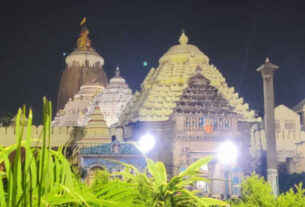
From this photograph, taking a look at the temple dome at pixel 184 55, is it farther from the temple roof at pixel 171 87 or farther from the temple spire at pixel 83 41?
the temple spire at pixel 83 41

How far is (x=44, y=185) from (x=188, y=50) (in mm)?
18827

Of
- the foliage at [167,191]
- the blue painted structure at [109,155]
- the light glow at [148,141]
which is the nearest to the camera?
the foliage at [167,191]

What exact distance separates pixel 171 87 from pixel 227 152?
389cm

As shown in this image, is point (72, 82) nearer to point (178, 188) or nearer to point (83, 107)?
point (83, 107)

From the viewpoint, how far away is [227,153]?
1706cm

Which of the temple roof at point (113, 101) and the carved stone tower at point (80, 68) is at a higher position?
the carved stone tower at point (80, 68)

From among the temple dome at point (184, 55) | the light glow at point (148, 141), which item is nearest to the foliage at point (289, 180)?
the temple dome at point (184, 55)

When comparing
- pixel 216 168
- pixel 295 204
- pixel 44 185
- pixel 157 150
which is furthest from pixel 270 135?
pixel 44 185

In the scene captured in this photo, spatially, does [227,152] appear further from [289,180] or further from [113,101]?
[113,101]

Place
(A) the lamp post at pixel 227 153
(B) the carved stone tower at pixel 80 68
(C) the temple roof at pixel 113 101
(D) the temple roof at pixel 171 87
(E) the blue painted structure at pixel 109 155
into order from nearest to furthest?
(E) the blue painted structure at pixel 109 155 → (A) the lamp post at pixel 227 153 → (D) the temple roof at pixel 171 87 → (C) the temple roof at pixel 113 101 → (B) the carved stone tower at pixel 80 68

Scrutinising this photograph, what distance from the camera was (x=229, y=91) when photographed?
20125 mm

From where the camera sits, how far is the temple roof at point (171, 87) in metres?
17.9

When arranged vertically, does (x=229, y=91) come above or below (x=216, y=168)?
above

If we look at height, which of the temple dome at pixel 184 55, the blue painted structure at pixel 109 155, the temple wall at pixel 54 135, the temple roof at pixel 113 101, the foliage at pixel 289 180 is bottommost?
the foliage at pixel 289 180
